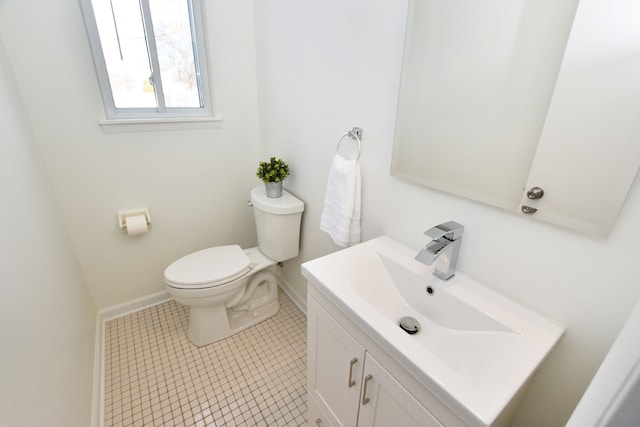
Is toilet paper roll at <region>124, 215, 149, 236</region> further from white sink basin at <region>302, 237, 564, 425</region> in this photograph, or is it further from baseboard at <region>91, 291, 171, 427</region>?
white sink basin at <region>302, 237, 564, 425</region>

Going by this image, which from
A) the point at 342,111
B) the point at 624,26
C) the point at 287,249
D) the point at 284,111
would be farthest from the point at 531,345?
the point at 284,111

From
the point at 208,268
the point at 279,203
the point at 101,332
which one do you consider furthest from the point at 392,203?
the point at 101,332

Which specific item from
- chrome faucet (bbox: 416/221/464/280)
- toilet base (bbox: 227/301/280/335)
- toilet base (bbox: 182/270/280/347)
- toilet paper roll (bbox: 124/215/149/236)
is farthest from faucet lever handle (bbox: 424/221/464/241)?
toilet paper roll (bbox: 124/215/149/236)

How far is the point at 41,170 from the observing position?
1.39 meters

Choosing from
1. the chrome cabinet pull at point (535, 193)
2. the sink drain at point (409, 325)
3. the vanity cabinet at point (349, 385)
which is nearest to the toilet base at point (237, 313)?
the vanity cabinet at point (349, 385)

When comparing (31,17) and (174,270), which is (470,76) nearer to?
(174,270)

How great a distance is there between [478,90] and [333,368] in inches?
38.4

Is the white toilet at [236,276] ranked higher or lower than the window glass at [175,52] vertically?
lower

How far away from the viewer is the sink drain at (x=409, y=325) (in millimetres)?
918

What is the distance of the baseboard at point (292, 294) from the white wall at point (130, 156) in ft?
1.38

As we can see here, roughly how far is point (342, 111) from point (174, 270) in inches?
49.3

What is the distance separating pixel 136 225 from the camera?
5.66 feet

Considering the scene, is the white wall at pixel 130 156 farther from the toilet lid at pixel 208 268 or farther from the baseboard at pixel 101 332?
the toilet lid at pixel 208 268

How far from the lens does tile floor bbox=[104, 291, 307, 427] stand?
1.37m
